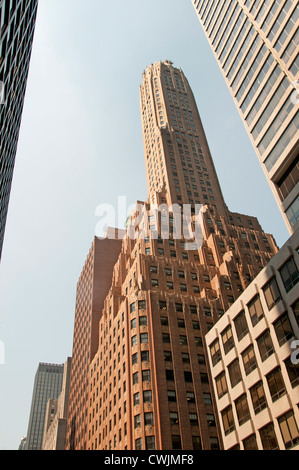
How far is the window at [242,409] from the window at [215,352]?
6080mm

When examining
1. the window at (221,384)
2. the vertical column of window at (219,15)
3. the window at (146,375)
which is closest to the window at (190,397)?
the window at (146,375)

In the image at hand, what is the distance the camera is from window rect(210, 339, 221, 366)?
45.9 metres

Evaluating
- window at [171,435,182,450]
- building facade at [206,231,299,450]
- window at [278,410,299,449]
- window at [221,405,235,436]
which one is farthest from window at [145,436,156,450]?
window at [278,410,299,449]

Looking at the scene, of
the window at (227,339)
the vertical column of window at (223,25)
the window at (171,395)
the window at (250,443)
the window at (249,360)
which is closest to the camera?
the window at (250,443)

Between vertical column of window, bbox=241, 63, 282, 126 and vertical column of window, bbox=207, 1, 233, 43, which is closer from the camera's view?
vertical column of window, bbox=241, 63, 282, 126

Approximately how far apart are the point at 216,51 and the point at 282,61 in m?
18.9

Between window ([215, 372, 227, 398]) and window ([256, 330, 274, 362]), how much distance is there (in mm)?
7327

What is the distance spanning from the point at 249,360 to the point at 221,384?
20.0 ft

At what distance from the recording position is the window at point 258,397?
3640cm

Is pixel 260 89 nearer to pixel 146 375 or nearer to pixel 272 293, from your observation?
pixel 272 293

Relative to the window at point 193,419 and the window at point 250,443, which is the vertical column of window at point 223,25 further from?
the window at point 193,419

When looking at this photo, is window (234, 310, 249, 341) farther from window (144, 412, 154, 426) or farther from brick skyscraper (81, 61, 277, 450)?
window (144, 412, 154, 426)

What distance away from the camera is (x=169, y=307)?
234 ft
